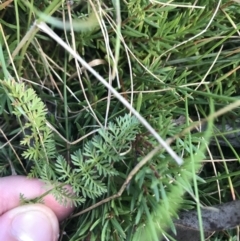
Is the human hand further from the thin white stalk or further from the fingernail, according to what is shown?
the thin white stalk

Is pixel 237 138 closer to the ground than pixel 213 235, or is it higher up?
higher up

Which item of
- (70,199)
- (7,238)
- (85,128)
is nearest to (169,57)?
(85,128)

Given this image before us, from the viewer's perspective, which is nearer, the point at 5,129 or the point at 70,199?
the point at 70,199

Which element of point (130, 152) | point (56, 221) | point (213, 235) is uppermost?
point (130, 152)

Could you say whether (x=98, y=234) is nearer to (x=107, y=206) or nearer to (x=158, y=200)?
(x=107, y=206)

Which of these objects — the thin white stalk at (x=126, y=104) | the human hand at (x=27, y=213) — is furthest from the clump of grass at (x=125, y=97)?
the thin white stalk at (x=126, y=104)

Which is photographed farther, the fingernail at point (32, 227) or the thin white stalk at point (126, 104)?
the fingernail at point (32, 227)

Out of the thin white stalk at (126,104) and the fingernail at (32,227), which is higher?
the thin white stalk at (126,104)

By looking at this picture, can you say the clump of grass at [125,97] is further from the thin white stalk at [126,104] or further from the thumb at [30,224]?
the thin white stalk at [126,104]
